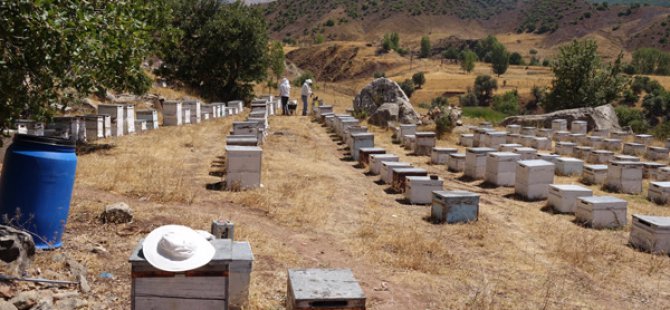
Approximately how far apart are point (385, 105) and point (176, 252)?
2231 cm

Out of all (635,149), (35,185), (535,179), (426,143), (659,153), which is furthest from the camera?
(635,149)

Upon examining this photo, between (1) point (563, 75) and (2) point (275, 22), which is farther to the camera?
(2) point (275, 22)

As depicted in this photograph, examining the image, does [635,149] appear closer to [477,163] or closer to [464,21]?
[477,163]

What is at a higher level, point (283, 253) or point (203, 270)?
point (203, 270)

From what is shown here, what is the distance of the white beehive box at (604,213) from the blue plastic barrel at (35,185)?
30.3ft

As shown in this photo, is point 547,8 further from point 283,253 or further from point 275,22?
point 283,253

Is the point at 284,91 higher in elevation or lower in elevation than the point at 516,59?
lower

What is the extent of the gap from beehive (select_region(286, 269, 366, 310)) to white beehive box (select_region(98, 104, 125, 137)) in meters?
12.3

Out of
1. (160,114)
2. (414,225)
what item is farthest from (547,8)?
(414,225)

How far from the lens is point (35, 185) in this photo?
682 centimetres

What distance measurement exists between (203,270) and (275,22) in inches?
5503

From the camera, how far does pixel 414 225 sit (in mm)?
10562

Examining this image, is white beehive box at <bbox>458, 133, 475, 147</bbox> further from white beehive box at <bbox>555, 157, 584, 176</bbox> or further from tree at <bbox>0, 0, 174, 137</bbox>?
tree at <bbox>0, 0, 174, 137</bbox>

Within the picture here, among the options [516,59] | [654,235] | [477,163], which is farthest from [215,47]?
[516,59]
